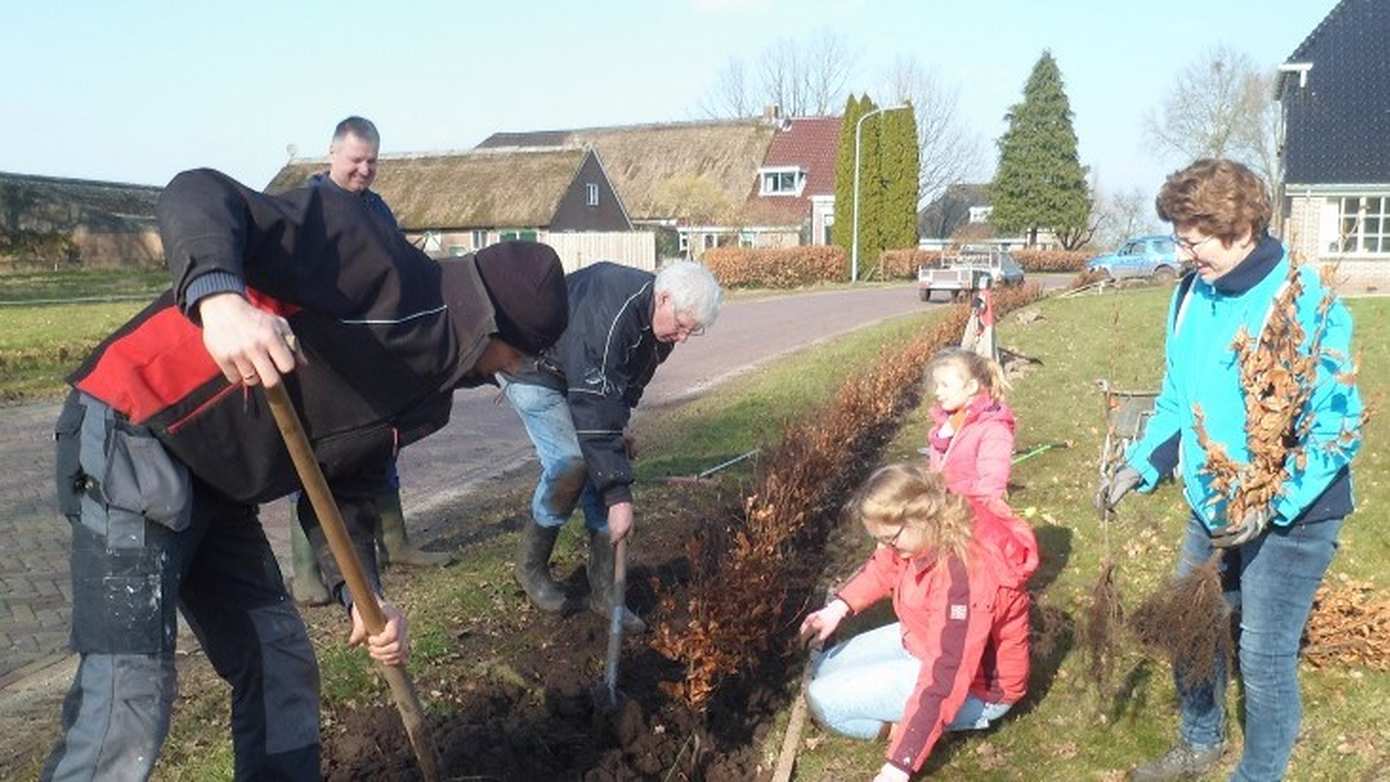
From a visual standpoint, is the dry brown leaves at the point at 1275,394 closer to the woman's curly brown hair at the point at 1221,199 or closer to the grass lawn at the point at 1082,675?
the woman's curly brown hair at the point at 1221,199

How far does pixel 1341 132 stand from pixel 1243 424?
108 feet

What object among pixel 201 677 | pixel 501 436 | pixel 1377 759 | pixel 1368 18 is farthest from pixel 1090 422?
pixel 1368 18

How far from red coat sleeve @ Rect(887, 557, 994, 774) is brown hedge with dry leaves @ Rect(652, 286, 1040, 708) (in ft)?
2.50

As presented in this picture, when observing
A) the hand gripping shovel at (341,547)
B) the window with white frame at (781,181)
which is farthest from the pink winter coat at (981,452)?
the window with white frame at (781,181)

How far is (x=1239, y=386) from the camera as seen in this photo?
3.44 metres

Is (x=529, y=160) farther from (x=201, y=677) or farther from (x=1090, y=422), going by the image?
(x=201, y=677)

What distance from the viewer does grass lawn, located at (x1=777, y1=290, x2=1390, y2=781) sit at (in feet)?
14.0

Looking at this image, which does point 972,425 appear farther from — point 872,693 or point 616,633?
point 616,633

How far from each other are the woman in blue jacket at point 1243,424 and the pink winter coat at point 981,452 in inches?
54.2

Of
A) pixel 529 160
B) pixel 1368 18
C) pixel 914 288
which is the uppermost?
pixel 1368 18

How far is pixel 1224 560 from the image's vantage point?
148 inches

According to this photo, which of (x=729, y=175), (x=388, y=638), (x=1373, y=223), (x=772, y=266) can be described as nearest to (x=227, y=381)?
(x=388, y=638)

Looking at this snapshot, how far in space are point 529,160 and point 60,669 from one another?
→ 1696 inches

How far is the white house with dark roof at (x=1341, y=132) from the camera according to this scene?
30.2 m
